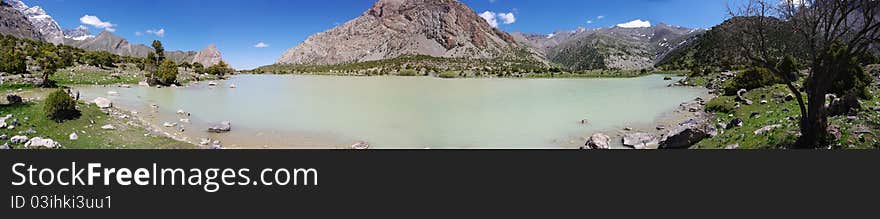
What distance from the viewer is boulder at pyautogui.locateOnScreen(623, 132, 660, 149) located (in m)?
15.8

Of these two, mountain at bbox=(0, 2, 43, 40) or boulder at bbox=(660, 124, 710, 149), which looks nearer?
boulder at bbox=(660, 124, 710, 149)

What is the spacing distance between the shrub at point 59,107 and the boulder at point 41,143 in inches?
158

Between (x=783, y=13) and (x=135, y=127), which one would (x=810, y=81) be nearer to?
(x=783, y=13)

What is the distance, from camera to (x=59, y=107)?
51.5 feet

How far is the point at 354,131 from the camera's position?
18.6 meters

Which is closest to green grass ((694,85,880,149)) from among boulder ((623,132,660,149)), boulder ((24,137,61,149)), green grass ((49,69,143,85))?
boulder ((623,132,660,149))

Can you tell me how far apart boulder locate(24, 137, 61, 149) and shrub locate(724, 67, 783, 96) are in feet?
120

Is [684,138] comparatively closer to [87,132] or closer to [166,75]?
[87,132]

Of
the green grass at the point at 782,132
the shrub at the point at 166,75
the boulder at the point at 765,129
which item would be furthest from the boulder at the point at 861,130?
the shrub at the point at 166,75

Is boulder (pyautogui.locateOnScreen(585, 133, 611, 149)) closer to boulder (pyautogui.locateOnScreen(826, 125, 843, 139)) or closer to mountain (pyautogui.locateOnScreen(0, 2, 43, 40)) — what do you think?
boulder (pyautogui.locateOnScreen(826, 125, 843, 139))

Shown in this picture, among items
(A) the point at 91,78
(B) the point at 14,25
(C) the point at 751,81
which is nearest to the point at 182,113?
(A) the point at 91,78

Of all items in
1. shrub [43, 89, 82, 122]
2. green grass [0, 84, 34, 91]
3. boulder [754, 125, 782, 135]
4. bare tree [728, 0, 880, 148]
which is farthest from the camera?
green grass [0, 84, 34, 91]

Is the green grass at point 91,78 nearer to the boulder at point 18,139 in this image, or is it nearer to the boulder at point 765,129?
the boulder at point 18,139

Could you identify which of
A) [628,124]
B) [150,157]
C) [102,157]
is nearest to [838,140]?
[628,124]
